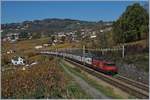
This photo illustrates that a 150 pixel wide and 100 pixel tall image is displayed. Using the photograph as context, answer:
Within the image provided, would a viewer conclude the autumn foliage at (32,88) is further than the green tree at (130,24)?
No

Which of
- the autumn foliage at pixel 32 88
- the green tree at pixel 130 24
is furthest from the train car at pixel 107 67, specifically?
the green tree at pixel 130 24

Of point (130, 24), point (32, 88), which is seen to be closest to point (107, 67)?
point (32, 88)

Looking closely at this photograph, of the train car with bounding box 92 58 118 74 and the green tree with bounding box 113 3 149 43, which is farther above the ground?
the green tree with bounding box 113 3 149 43

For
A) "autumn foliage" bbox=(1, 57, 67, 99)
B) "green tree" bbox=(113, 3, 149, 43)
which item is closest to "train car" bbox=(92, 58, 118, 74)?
"autumn foliage" bbox=(1, 57, 67, 99)

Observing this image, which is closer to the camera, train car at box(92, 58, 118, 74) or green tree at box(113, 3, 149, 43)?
train car at box(92, 58, 118, 74)

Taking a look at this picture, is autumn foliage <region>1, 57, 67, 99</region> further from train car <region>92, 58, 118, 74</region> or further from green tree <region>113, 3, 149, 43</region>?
green tree <region>113, 3, 149, 43</region>

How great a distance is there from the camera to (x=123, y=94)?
21562mm

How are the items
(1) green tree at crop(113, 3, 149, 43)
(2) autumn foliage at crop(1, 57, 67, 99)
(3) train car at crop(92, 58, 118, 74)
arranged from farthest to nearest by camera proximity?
1. (1) green tree at crop(113, 3, 149, 43)
2. (3) train car at crop(92, 58, 118, 74)
3. (2) autumn foliage at crop(1, 57, 67, 99)

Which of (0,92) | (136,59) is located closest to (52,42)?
(136,59)

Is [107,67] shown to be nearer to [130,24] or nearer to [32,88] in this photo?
[32,88]

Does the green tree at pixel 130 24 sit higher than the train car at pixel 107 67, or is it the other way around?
the green tree at pixel 130 24

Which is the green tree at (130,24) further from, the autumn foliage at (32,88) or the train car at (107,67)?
the autumn foliage at (32,88)

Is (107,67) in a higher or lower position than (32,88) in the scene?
lower

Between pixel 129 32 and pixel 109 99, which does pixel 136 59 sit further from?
pixel 129 32
